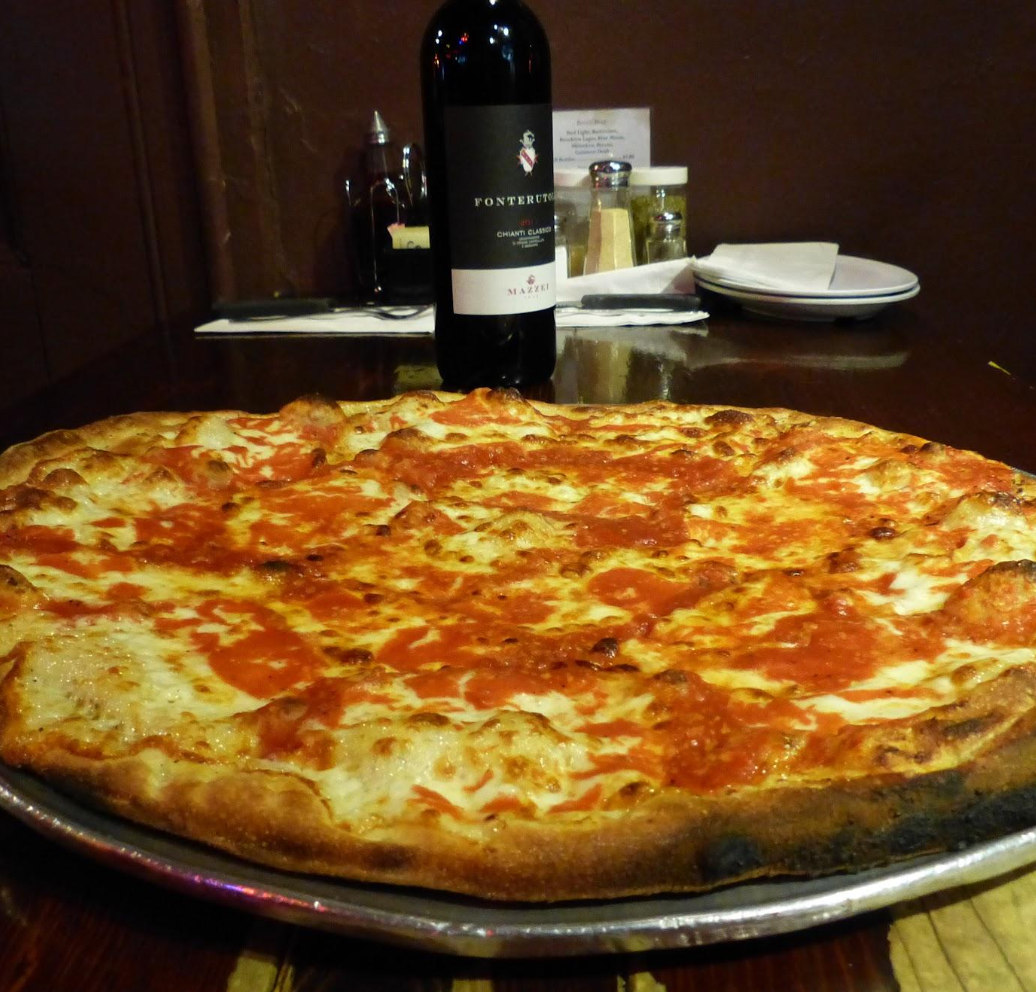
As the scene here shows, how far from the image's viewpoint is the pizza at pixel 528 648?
499mm

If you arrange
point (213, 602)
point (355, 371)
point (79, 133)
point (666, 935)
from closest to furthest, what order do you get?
point (666, 935)
point (213, 602)
point (355, 371)
point (79, 133)

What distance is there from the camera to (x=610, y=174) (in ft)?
6.59

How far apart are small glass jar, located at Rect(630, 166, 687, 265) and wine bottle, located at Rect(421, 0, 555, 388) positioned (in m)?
0.80

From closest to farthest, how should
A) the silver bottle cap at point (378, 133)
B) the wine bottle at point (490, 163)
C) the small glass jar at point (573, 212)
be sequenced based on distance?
the wine bottle at point (490, 163), the small glass jar at point (573, 212), the silver bottle cap at point (378, 133)

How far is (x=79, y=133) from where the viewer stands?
2541 millimetres

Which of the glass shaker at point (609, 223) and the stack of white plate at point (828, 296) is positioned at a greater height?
the glass shaker at point (609, 223)

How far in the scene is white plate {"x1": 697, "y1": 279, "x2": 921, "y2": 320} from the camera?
71.5 inches

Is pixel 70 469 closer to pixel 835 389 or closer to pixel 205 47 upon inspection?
pixel 835 389

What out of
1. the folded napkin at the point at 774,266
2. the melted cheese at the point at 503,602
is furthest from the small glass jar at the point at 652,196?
the melted cheese at the point at 503,602

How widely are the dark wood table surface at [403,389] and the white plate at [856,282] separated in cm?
7

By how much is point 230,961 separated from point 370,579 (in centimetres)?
36

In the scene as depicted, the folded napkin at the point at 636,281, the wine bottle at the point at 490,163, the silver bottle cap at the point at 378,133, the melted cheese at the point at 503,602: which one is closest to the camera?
the melted cheese at the point at 503,602

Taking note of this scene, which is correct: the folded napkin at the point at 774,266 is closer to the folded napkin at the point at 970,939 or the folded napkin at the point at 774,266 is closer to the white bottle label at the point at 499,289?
the white bottle label at the point at 499,289

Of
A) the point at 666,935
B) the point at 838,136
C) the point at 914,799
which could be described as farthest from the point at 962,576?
the point at 838,136
